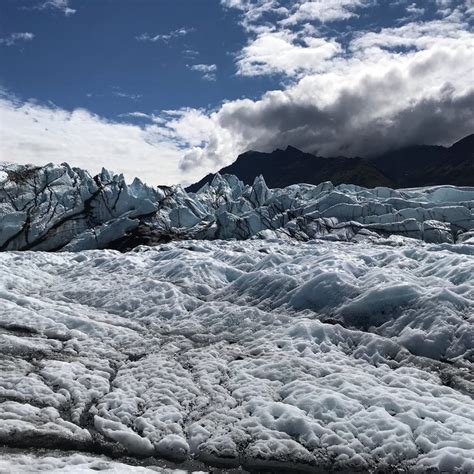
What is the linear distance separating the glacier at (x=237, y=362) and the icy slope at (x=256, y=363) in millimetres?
50

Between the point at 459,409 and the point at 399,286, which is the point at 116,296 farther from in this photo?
the point at 459,409

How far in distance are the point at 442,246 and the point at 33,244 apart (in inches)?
1528

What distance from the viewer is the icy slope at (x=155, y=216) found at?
158 feet

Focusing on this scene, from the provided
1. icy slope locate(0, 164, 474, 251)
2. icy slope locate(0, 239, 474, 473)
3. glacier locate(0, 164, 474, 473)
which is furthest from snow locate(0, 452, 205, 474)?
icy slope locate(0, 164, 474, 251)

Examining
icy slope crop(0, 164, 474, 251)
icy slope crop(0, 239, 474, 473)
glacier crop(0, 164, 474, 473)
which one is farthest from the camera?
icy slope crop(0, 164, 474, 251)

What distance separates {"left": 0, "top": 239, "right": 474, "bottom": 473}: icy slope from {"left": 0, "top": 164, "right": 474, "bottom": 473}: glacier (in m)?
0.05

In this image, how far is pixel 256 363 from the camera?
13719 millimetres

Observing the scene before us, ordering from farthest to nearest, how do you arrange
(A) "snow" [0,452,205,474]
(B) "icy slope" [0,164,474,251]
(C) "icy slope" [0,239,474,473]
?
(B) "icy slope" [0,164,474,251], (C) "icy slope" [0,239,474,473], (A) "snow" [0,452,205,474]

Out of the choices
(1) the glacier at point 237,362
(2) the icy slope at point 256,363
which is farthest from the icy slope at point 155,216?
(2) the icy slope at point 256,363

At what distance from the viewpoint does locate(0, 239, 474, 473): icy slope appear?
384 inches

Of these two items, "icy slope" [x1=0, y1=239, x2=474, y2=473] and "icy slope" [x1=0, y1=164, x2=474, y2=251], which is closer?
"icy slope" [x1=0, y1=239, x2=474, y2=473]

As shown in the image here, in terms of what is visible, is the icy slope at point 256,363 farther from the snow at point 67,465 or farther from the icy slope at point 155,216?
the icy slope at point 155,216

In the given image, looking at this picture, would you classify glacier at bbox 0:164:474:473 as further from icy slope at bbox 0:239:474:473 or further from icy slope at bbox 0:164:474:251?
icy slope at bbox 0:164:474:251

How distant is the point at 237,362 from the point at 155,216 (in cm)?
4207
